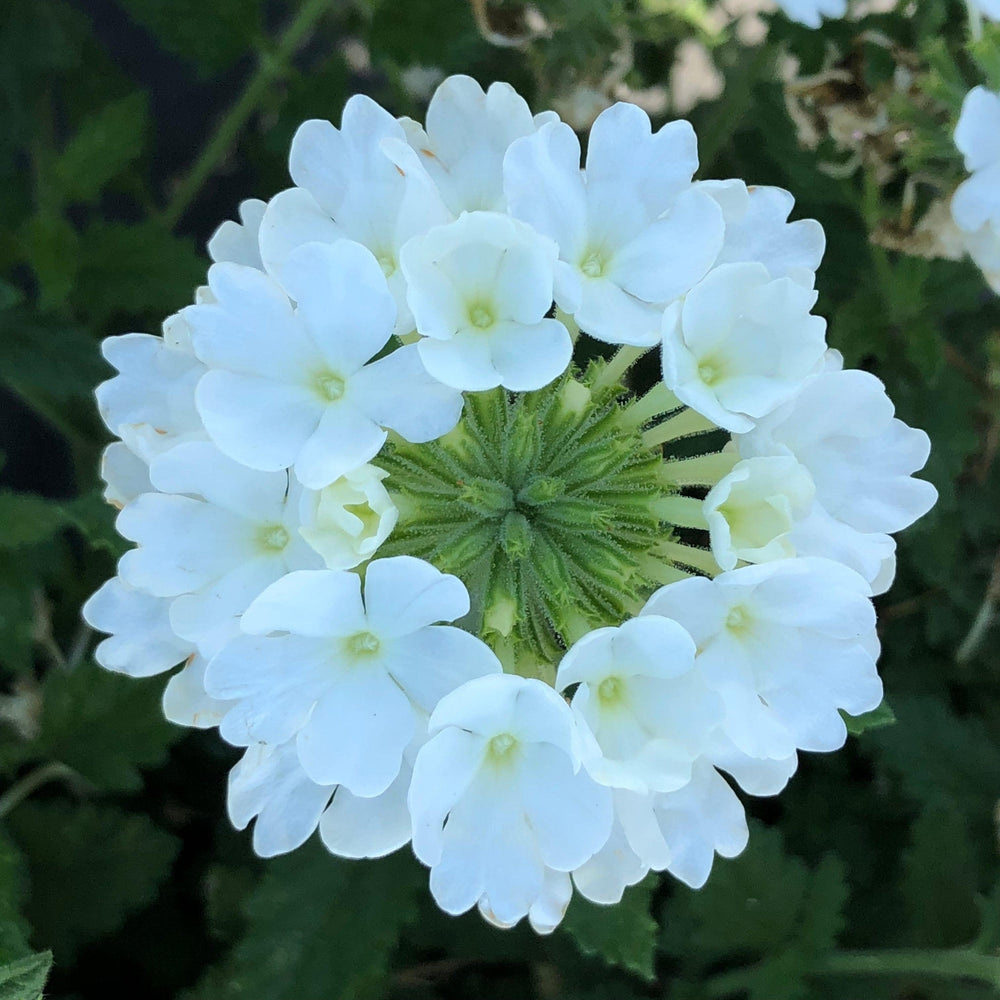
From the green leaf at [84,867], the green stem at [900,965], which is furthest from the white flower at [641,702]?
Answer: the green leaf at [84,867]

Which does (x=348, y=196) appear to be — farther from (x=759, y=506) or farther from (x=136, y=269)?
(x=136, y=269)

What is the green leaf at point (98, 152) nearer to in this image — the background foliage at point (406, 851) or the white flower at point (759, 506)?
the background foliage at point (406, 851)

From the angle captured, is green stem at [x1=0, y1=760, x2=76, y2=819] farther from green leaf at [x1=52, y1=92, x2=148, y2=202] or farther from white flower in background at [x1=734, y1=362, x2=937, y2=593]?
white flower in background at [x1=734, y1=362, x2=937, y2=593]

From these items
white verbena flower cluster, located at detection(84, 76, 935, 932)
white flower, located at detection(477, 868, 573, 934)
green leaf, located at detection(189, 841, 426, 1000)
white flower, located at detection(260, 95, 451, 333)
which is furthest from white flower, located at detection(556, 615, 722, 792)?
green leaf, located at detection(189, 841, 426, 1000)

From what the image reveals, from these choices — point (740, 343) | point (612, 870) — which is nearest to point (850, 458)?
point (740, 343)

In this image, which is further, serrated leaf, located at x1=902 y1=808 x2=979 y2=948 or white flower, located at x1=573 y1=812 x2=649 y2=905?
serrated leaf, located at x1=902 y1=808 x2=979 y2=948

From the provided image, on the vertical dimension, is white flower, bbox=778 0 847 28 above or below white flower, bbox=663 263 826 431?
above
